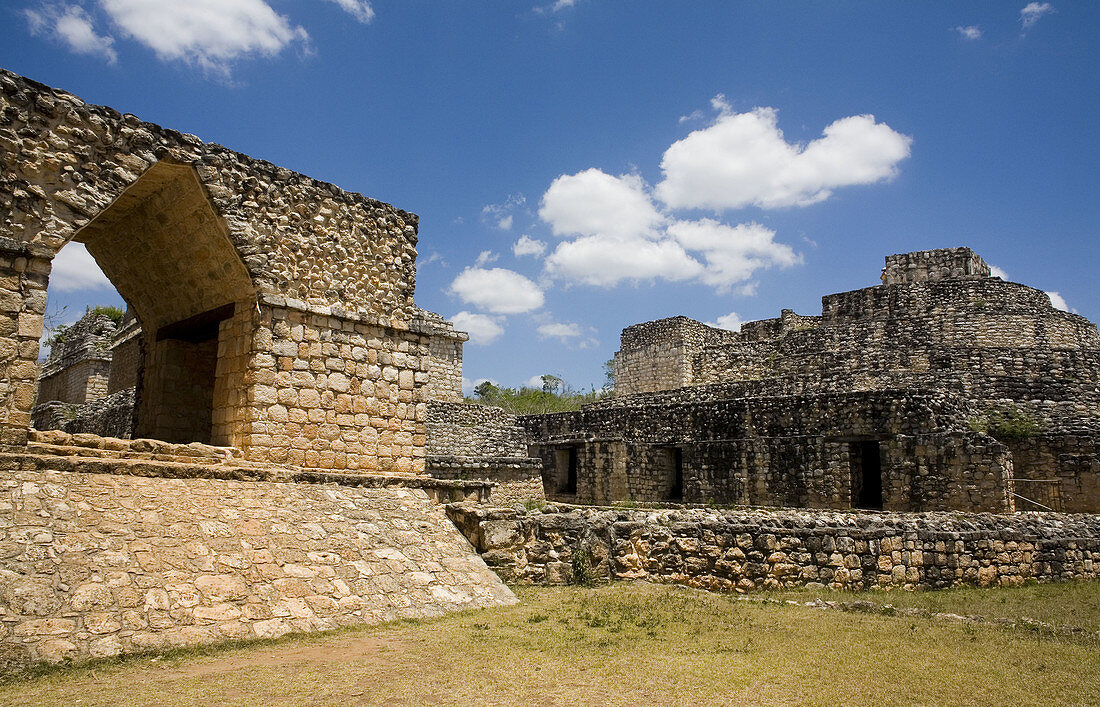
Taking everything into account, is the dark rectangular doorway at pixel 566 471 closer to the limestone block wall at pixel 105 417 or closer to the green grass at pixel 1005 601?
the limestone block wall at pixel 105 417

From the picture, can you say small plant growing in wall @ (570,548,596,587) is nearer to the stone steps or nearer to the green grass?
the green grass

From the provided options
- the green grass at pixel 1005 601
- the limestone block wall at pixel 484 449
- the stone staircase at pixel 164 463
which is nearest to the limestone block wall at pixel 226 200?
the stone staircase at pixel 164 463

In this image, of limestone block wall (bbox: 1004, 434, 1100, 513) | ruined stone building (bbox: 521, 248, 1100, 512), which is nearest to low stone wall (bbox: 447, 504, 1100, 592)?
ruined stone building (bbox: 521, 248, 1100, 512)

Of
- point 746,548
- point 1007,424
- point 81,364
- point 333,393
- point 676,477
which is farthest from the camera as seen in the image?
point 81,364

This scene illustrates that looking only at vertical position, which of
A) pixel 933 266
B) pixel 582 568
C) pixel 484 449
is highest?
pixel 933 266

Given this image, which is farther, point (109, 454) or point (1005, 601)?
point (1005, 601)

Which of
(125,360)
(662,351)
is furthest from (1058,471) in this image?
(125,360)

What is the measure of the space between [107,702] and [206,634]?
1181 millimetres

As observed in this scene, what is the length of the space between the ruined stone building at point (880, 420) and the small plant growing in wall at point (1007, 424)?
0.04m

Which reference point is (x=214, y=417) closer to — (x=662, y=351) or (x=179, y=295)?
(x=179, y=295)

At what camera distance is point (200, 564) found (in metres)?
5.76

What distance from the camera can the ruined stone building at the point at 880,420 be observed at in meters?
14.1

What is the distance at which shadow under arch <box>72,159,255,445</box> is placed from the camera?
27.5ft

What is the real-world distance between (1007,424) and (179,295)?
1552 cm
